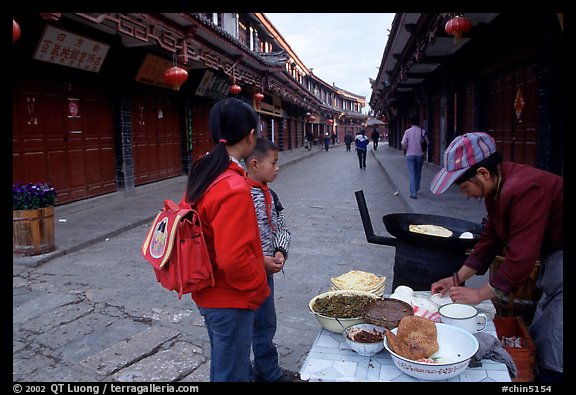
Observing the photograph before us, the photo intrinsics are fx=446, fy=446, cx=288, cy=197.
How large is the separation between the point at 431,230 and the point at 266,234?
4.53 ft

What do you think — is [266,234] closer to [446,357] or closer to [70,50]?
[446,357]

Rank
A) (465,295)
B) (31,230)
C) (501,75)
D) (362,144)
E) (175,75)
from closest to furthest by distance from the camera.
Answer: (465,295) < (31,230) < (501,75) < (175,75) < (362,144)

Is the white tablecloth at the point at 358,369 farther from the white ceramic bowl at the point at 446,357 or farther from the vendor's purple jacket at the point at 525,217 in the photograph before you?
the vendor's purple jacket at the point at 525,217

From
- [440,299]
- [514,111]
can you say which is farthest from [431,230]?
[514,111]

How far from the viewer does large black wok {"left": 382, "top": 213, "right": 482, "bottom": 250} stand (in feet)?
9.74

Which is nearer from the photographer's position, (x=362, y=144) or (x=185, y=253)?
(x=185, y=253)

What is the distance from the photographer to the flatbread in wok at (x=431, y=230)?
10.9 feet

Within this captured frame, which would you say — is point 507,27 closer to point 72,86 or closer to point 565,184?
point 565,184

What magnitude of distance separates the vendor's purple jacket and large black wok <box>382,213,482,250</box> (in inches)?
25.9

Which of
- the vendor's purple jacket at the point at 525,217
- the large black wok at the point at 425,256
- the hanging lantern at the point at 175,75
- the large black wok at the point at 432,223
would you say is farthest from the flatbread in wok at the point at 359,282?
the hanging lantern at the point at 175,75

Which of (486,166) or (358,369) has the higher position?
(486,166)

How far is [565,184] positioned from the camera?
86.6 inches

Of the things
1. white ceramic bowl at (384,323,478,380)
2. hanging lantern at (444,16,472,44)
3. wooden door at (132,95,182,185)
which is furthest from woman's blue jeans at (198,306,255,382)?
wooden door at (132,95,182,185)

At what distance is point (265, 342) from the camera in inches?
114
